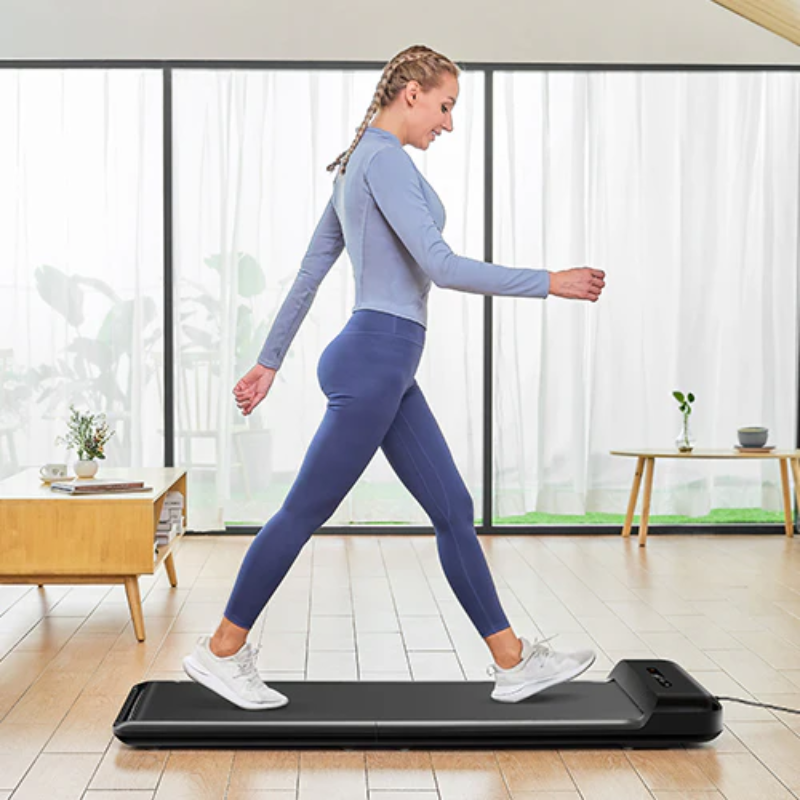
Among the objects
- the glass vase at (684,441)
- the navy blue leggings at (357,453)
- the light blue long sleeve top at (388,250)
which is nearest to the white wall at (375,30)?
the glass vase at (684,441)

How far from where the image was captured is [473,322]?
18.4ft

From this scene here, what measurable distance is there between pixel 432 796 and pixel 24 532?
1670mm

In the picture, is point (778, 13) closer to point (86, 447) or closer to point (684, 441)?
point (684, 441)

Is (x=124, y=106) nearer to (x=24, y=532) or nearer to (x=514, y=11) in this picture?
(x=514, y=11)

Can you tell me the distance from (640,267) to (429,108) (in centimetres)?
326

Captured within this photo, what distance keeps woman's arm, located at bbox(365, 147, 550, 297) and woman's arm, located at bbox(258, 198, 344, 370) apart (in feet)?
0.88

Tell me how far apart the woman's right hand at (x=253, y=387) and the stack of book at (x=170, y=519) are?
51.2 inches

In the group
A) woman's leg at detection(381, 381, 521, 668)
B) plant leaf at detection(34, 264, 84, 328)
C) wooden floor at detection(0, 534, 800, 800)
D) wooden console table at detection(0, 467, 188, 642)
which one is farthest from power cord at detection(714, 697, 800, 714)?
plant leaf at detection(34, 264, 84, 328)

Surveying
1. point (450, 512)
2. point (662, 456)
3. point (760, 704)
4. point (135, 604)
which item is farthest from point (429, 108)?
point (662, 456)

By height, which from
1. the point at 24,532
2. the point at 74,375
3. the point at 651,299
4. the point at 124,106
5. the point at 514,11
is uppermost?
the point at 514,11

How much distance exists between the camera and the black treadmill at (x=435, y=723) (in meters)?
2.47

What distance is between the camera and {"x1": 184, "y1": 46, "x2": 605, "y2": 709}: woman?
97.4 inches

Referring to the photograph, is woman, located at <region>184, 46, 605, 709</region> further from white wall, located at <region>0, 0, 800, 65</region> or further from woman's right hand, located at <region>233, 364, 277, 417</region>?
white wall, located at <region>0, 0, 800, 65</region>

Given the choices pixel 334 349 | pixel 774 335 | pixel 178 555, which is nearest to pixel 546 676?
pixel 334 349
